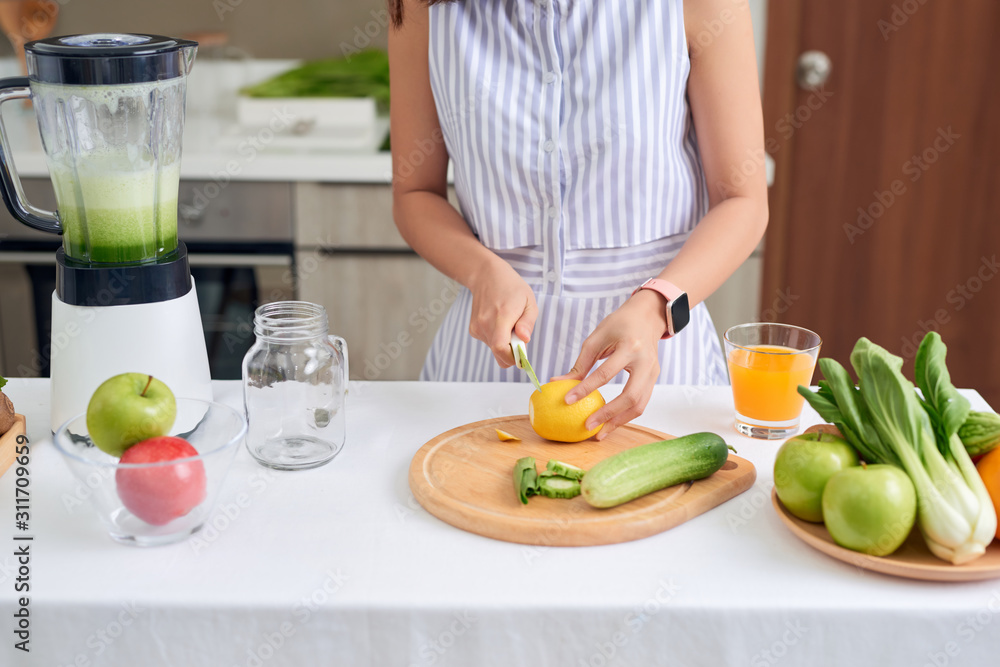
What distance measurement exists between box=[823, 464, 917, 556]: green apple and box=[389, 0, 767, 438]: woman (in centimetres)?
37

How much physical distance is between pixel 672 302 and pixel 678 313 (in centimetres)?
2

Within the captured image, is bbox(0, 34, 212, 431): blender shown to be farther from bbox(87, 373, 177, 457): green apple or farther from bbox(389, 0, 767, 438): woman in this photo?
bbox(389, 0, 767, 438): woman

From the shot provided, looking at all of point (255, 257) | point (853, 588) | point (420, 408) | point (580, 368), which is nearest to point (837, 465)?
point (853, 588)

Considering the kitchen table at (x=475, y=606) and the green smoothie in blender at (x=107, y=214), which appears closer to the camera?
the kitchen table at (x=475, y=606)

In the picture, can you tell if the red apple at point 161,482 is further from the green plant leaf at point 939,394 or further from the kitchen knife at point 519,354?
the green plant leaf at point 939,394

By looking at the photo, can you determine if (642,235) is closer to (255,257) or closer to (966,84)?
(255,257)

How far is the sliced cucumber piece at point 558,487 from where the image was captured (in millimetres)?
807

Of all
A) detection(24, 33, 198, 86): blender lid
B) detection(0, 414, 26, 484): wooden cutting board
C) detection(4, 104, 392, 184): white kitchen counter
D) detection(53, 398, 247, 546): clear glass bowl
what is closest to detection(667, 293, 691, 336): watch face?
detection(53, 398, 247, 546): clear glass bowl

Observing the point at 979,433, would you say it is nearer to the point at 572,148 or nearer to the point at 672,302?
the point at 672,302

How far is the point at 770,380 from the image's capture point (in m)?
0.95

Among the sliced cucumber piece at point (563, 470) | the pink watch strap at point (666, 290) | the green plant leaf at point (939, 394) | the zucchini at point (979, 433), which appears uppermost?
the pink watch strap at point (666, 290)

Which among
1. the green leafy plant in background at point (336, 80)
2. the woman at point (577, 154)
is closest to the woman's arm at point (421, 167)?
the woman at point (577, 154)

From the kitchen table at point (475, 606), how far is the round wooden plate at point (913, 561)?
0.01 m

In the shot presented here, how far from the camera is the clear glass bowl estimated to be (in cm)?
71
